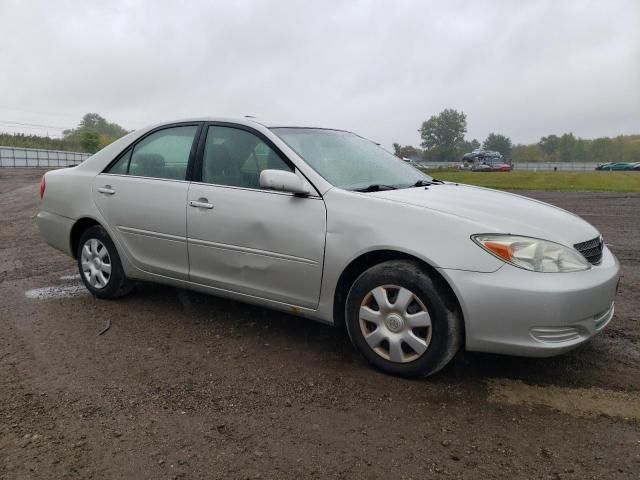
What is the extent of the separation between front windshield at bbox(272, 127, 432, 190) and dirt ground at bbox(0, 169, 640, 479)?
1203 millimetres

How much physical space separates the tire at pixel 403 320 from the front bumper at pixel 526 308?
113 millimetres

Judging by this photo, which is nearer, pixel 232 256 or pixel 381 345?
pixel 381 345

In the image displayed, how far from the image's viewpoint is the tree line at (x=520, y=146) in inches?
4149

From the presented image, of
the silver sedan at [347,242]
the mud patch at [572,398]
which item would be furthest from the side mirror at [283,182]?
the mud patch at [572,398]

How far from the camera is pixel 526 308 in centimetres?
285

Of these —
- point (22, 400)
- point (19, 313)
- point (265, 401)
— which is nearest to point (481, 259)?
point (265, 401)

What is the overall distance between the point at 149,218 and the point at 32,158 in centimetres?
3966

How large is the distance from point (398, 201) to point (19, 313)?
3405 millimetres

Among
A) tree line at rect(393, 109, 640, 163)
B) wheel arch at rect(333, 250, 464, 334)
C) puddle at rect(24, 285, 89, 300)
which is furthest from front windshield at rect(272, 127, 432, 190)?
tree line at rect(393, 109, 640, 163)

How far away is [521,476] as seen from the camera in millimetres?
2293

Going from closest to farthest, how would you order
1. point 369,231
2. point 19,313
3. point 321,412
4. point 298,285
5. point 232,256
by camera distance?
point 321,412 < point 369,231 < point 298,285 < point 232,256 < point 19,313

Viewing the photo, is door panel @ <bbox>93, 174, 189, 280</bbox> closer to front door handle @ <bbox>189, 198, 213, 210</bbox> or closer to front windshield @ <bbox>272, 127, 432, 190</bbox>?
front door handle @ <bbox>189, 198, 213, 210</bbox>

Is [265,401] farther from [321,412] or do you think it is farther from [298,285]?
[298,285]

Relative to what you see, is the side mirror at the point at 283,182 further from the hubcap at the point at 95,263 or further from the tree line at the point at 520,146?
the tree line at the point at 520,146
